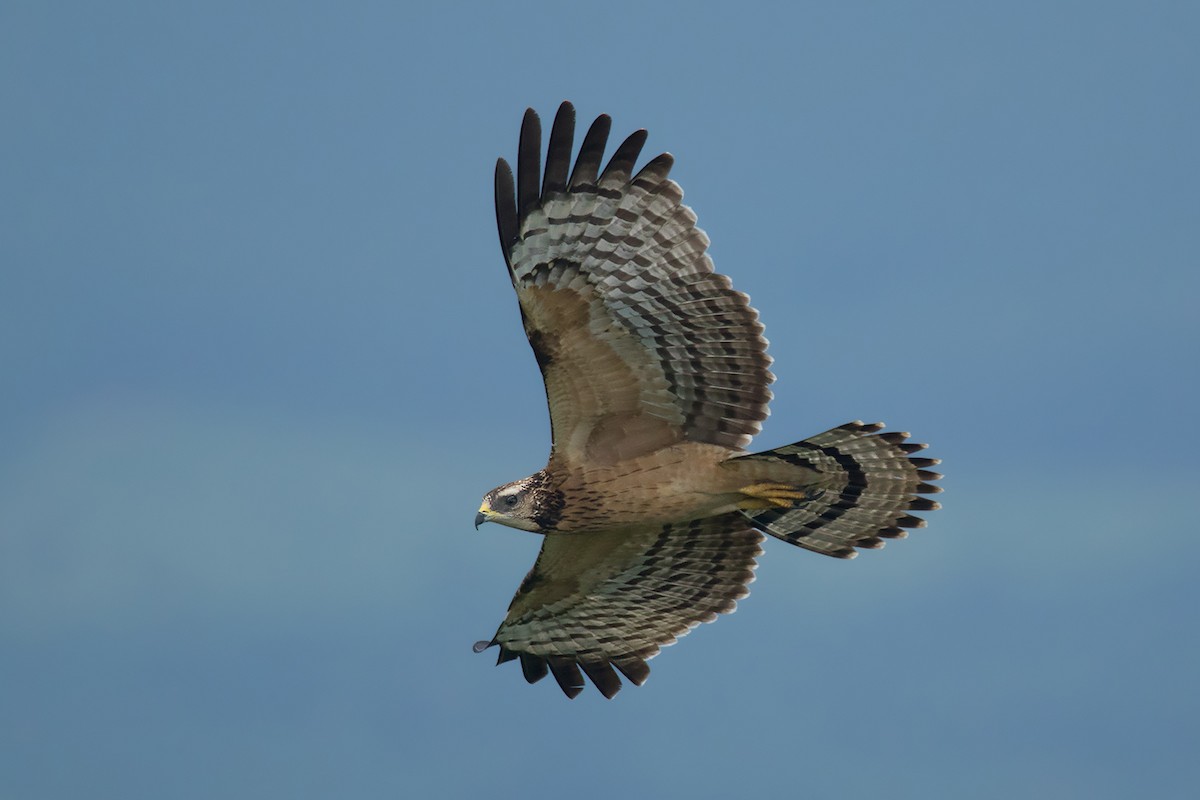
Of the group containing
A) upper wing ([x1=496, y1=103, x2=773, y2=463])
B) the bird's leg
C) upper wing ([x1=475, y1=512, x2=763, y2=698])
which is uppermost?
upper wing ([x1=496, y1=103, x2=773, y2=463])

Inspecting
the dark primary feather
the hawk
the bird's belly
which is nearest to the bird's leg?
the hawk

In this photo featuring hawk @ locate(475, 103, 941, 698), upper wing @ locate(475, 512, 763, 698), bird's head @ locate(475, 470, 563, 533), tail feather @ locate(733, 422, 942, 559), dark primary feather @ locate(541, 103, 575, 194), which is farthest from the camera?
upper wing @ locate(475, 512, 763, 698)

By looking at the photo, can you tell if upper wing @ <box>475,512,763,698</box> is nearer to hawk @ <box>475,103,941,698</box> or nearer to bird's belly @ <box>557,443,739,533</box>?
hawk @ <box>475,103,941,698</box>

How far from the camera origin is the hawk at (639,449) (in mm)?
10586

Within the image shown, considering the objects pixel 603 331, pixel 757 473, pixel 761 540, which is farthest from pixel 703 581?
pixel 603 331

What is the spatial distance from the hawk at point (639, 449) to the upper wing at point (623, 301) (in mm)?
10

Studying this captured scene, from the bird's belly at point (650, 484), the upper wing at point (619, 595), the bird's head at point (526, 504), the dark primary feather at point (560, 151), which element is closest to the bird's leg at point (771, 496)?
the bird's belly at point (650, 484)

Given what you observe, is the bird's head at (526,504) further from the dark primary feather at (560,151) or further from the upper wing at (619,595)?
the dark primary feather at (560,151)

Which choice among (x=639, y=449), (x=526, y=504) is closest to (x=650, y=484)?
(x=639, y=449)

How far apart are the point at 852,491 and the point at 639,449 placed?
159 centimetres

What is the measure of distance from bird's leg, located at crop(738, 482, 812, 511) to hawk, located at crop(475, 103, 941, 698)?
0.5 inches

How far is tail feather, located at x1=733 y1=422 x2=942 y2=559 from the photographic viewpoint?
37.5 ft

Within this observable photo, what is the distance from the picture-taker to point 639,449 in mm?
11352

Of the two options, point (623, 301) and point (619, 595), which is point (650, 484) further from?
point (619, 595)
